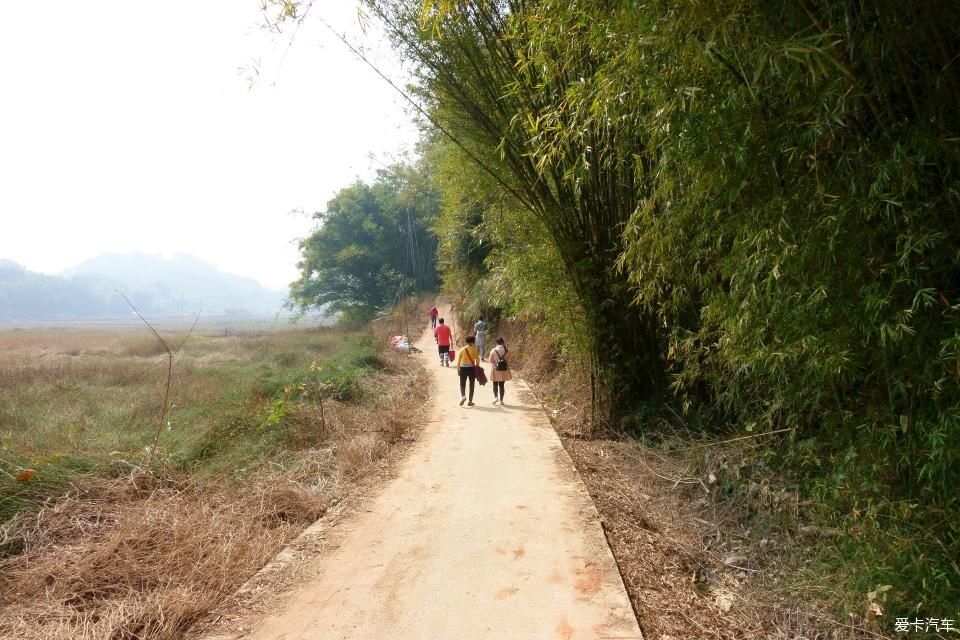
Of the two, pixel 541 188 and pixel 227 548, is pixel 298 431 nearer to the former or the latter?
pixel 227 548

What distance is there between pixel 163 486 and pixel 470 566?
285 centimetres

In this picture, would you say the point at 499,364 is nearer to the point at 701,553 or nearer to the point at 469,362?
the point at 469,362

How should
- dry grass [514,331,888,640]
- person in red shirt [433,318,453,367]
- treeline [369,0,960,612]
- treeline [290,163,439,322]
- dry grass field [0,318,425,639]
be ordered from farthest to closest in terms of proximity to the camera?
treeline [290,163,439,322] → person in red shirt [433,318,453,367] → dry grass field [0,318,425,639] → dry grass [514,331,888,640] → treeline [369,0,960,612]

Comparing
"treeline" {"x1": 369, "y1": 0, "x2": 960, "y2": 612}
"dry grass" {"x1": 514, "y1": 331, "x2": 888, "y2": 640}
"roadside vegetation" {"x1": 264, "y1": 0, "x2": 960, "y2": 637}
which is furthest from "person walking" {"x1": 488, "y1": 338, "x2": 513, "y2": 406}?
"treeline" {"x1": 369, "y1": 0, "x2": 960, "y2": 612}

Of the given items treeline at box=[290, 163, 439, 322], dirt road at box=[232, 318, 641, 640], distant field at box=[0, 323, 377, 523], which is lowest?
dirt road at box=[232, 318, 641, 640]

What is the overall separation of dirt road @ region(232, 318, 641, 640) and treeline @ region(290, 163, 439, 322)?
24305 millimetres

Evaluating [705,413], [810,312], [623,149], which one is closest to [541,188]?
[623,149]

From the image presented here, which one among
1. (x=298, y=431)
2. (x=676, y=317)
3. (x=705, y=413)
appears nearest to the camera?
(x=676, y=317)

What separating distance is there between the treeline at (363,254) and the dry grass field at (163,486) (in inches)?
791

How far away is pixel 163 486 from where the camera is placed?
14.4ft

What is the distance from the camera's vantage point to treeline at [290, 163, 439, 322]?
1134 inches

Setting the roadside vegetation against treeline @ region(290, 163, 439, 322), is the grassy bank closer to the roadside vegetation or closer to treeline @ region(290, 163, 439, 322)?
the roadside vegetation

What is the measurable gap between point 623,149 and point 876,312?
2292 mm

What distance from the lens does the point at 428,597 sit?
106 inches
